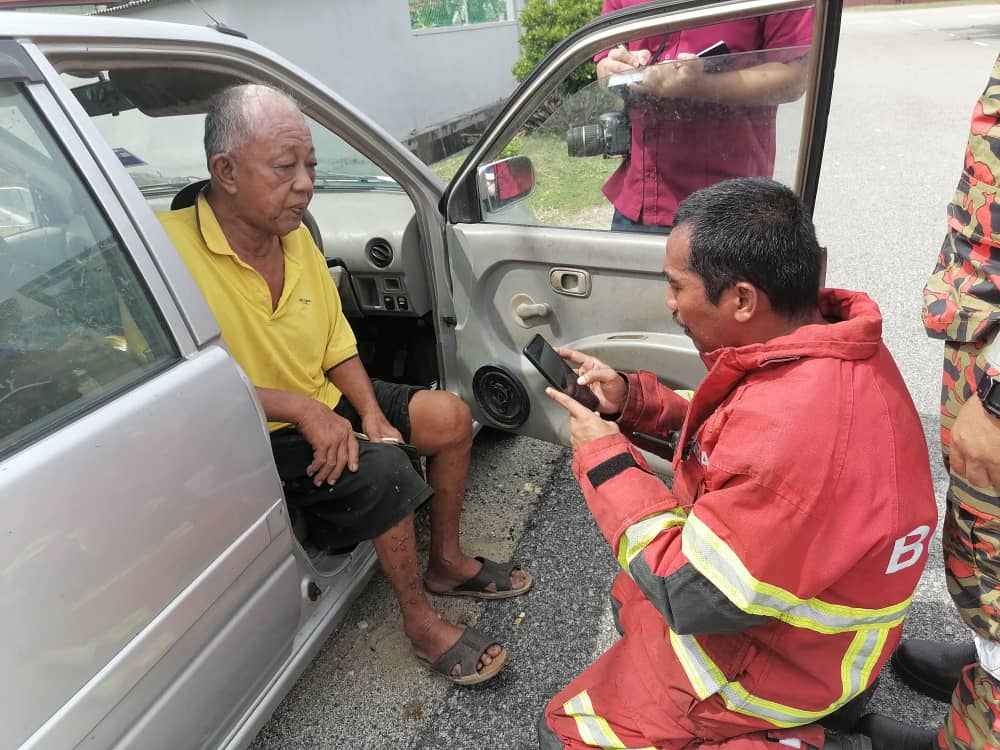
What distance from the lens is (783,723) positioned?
1433mm

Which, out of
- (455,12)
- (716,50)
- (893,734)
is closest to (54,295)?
(716,50)

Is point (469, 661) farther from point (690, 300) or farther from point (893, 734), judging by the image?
point (690, 300)

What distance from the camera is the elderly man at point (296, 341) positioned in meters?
1.84

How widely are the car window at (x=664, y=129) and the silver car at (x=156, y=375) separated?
0.02 m

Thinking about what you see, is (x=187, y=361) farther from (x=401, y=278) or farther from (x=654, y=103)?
(x=654, y=103)

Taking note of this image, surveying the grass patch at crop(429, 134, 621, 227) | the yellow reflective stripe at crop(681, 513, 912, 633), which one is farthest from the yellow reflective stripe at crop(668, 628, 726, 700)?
the grass patch at crop(429, 134, 621, 227)

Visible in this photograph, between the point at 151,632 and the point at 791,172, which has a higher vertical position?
the point at 791,172

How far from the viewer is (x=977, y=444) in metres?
1.28

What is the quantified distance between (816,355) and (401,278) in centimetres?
174

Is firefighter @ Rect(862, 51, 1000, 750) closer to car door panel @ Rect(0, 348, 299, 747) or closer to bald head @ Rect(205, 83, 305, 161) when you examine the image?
car door panel @ Rect(0, 348, 299, 747)

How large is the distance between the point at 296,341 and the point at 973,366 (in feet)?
5.38

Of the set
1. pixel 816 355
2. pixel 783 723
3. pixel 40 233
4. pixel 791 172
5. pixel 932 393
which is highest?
pixel 40 233

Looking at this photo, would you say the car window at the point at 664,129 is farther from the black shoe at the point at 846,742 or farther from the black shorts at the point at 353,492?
the black shoe at the point at 846,742

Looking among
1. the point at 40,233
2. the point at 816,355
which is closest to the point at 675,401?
the point at 816,355
